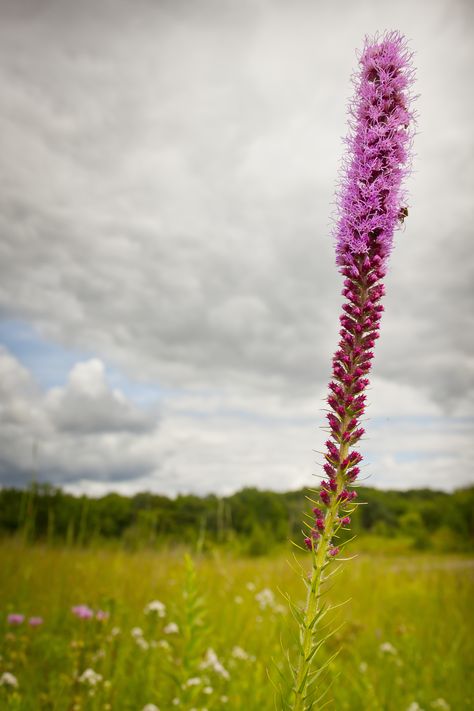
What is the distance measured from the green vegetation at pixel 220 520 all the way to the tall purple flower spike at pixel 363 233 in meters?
0.40

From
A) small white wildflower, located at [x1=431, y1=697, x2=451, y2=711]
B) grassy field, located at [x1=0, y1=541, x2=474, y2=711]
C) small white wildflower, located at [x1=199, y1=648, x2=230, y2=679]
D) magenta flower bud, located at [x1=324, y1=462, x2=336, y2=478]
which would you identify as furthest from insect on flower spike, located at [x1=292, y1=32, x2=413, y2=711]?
small white wildflower, located at [x1=431, y1=697, x2=451, y2=711]

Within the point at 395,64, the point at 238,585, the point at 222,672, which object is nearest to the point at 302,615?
the point at 222,672

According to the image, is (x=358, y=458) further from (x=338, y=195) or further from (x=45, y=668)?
(x=45, y=668)

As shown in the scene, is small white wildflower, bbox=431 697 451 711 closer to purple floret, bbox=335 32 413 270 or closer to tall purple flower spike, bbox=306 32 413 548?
tall purple flower spike, bbox=306 32 413 548

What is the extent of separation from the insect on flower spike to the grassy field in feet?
1.83

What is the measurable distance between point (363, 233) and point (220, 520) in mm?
6039

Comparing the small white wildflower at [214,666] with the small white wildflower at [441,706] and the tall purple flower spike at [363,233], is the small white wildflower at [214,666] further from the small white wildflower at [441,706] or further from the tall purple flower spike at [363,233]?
the tall purple flower spike at [363,233]

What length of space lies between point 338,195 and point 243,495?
109 ft

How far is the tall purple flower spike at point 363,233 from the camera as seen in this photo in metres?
2.35

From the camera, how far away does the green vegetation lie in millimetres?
9070

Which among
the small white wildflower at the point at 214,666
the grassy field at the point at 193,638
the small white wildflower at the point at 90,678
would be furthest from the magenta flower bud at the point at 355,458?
the small white wildflower at the point at 90,678

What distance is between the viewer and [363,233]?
2549mm

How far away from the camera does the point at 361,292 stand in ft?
8.40

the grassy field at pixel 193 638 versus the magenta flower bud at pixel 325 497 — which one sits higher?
the magenta flower bud at pixel 325 497
